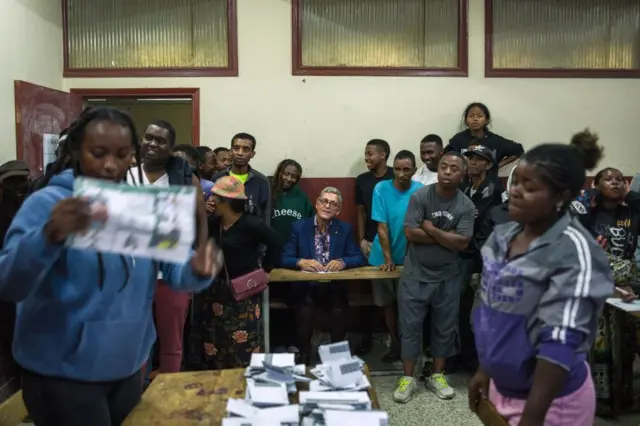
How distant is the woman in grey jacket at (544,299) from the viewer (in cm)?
151

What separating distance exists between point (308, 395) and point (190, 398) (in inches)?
17.0

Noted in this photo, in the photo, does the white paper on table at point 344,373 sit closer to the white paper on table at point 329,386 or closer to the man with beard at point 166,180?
the white paper on table at point 329,386

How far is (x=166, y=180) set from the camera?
3.18 meters

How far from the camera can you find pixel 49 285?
143cm

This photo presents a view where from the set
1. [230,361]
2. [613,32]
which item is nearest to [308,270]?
[230,361]

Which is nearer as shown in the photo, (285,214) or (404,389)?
(404,389)

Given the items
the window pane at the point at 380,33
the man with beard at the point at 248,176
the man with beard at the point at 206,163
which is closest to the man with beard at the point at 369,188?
the man with beard at the point at 248,176

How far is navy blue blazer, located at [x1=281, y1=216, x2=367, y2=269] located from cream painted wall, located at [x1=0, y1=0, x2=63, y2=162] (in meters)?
2.25

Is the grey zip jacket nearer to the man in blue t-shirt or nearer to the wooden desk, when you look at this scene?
the wooden desk

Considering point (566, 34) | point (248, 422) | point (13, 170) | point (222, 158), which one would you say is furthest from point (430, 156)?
point (248, 422)

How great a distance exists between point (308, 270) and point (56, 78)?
10.3ft

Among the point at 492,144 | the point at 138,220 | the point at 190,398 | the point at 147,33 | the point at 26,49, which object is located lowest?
the point at 190,398

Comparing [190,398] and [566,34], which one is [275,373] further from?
[566,34]

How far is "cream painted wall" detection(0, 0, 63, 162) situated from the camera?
4196 mm
